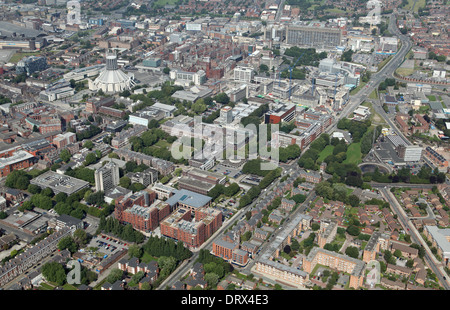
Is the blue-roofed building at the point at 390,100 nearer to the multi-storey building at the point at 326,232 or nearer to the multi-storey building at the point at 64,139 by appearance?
the multi-storey building at the point at 326,232

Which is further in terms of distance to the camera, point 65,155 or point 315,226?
point 65,155

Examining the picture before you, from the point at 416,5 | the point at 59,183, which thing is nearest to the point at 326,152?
the point at 59,183

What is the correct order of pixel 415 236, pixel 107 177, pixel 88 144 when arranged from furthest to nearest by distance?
pixel 88 144 → pixel 107 177 → pixel 415 236

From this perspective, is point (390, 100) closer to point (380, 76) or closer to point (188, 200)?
point (380, 76)

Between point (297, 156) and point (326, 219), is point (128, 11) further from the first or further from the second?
point (326, 219)

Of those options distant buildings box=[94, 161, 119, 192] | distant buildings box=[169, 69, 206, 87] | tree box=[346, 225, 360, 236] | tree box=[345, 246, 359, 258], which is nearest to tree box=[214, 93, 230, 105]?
distant buildings box=[169, 69, 206, 87]

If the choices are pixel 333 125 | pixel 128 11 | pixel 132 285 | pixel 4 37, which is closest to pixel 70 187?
pixel 132 285
